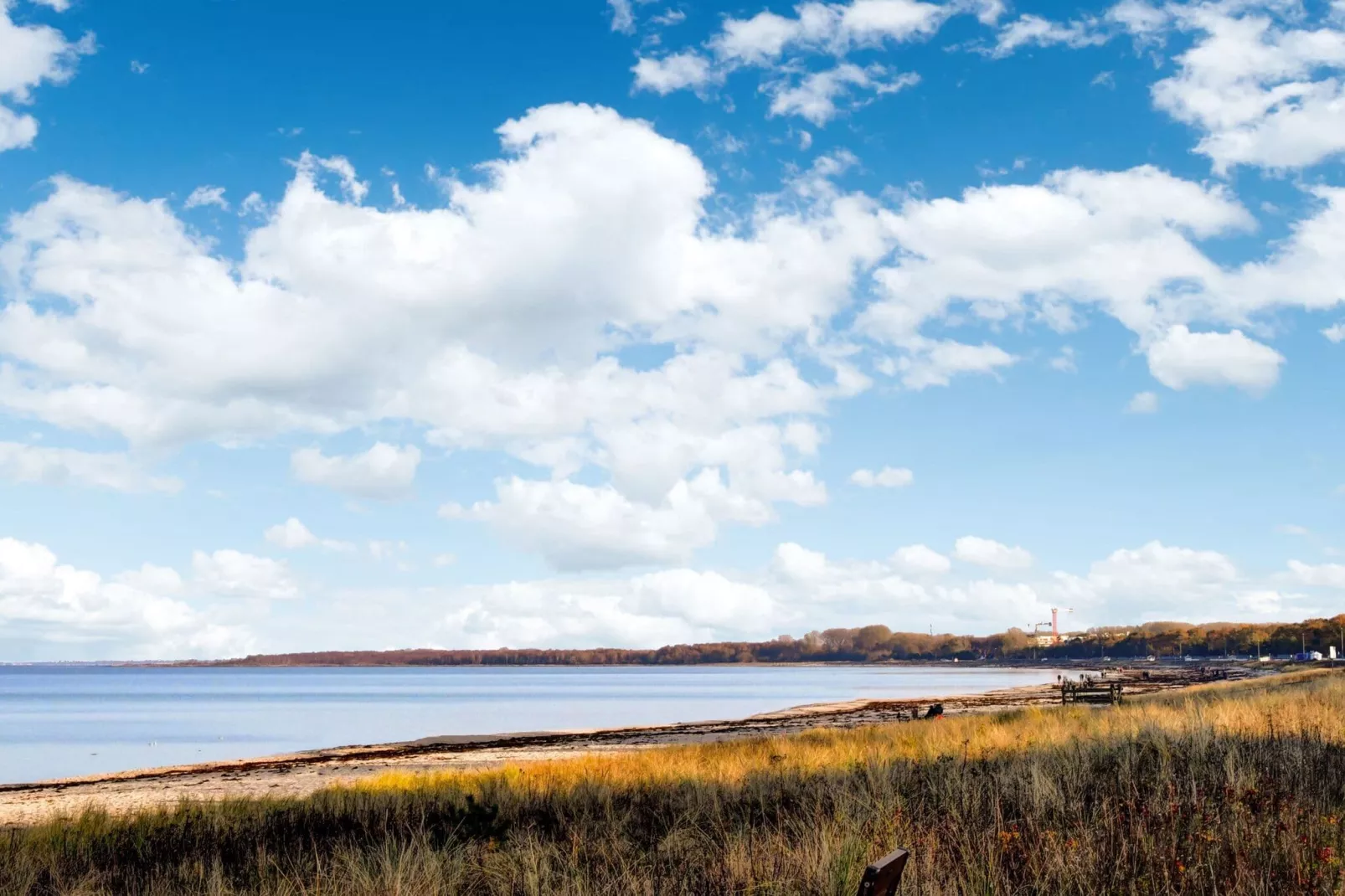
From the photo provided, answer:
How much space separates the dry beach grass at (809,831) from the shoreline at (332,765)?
695 cm

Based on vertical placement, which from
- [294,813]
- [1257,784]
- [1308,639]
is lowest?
[1308,639]

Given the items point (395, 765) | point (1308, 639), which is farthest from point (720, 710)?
point (1308, 639)

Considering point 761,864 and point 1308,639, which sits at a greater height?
point 761,864

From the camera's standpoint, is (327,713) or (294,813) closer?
(294,813)

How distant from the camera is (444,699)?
110 metres

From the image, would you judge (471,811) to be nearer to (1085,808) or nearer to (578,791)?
(578,791)

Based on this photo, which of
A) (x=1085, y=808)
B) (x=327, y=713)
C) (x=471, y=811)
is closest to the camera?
(x=1085, y=808)

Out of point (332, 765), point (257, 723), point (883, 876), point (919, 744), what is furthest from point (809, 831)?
point (257, 723)

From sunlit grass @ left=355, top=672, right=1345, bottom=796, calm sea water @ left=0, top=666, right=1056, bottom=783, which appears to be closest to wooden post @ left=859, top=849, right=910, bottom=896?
sunlit grass @ left=355, top=672, right=1345, bottom=796

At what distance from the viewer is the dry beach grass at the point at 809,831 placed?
5828mm

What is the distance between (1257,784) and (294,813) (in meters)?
9.29

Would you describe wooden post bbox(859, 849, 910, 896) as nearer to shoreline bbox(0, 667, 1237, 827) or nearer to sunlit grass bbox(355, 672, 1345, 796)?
sunlit grass bbox(355, 672, 1345, 796)

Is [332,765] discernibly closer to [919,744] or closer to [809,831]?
[919,744]

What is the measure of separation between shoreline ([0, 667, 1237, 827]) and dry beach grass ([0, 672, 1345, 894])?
22.8 ft
